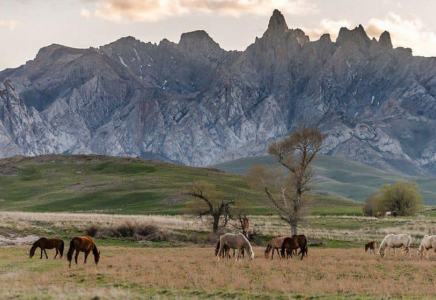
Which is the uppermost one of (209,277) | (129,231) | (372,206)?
(372,206)

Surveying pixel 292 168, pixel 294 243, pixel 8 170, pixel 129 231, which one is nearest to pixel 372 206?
pixel 292 168

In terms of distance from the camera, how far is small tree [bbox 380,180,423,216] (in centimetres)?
11088

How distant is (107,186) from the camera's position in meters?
146

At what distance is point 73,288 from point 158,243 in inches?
1150

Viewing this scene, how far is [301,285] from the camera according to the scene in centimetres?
2581

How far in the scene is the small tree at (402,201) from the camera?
364 ft

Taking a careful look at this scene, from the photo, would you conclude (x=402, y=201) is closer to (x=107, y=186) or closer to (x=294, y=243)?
(x=107, y=186)

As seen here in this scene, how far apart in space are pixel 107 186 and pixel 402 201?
233 ft

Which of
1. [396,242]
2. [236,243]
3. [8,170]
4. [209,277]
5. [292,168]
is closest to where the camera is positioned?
[209,277]

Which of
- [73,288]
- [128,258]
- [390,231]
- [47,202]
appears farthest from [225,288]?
[47,202]

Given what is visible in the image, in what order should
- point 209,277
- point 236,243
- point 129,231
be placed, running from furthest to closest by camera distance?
1. point 129,231
2. point 236,243
3. point 209,277

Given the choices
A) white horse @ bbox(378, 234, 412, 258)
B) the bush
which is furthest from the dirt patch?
white horse @ bbox(378, 234, 412, 258)

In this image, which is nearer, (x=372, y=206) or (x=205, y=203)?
(x=205, y=203)

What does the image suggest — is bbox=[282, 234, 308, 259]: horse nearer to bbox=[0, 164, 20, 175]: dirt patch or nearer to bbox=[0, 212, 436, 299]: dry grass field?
bbox=[0, 212, 436, 299]: dry grass field
